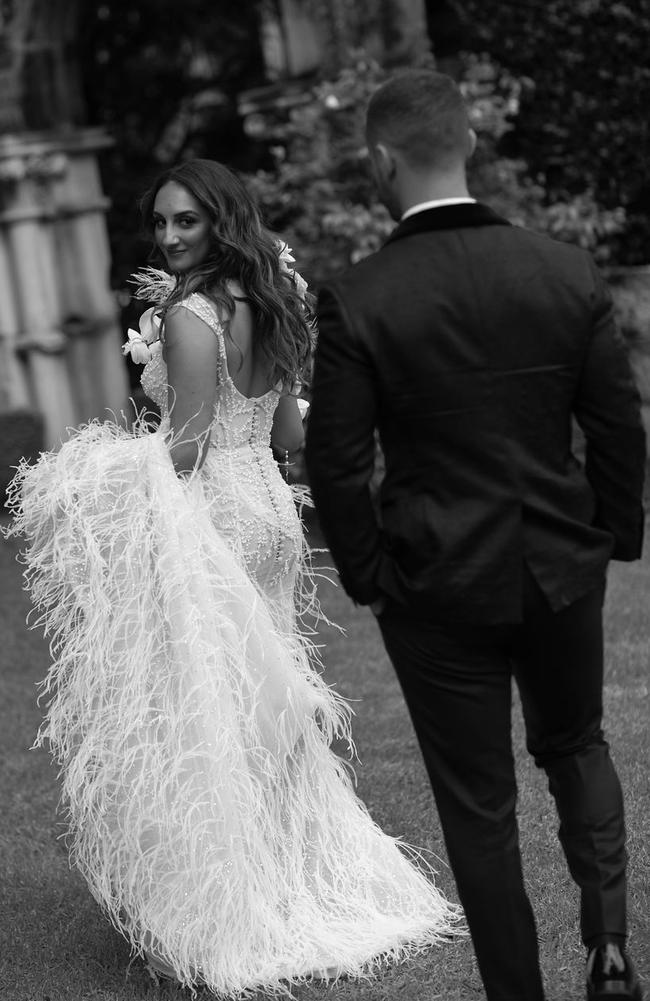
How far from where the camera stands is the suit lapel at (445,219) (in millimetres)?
2686

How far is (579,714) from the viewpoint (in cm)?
288

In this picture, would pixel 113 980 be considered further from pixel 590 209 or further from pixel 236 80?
pixel 236 80

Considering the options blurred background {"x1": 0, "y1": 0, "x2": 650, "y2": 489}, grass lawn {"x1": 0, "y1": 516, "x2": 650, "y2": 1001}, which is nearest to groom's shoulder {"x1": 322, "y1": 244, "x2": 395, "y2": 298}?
grass lawn {"x1": 0, "y1": 516, "x2": 650, "y2": 1001}

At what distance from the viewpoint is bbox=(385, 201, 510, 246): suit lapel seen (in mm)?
2686

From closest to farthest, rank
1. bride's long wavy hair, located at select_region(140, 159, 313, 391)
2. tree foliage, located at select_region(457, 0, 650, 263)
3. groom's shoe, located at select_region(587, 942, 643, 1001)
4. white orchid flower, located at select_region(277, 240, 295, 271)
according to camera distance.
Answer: groom's shoe, located at select_region(587, 942, 643, 1001)
bride's long wavy hair, located at select_region(140, 159, 313, 391)
white orchid flower, located at select_region(277, 240, 295, 271)
tree foliage, located at select_region(457, 0, 650, 263)

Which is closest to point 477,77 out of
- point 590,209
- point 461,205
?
point 590,209

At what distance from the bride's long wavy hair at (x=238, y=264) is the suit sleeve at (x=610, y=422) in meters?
1.07

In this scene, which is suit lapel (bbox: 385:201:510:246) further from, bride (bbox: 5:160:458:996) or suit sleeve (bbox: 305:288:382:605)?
bride (bbox: 5:160:458:996)

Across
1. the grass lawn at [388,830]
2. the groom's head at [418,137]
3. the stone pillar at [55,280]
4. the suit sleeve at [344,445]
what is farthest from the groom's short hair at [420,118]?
the stone pillar at [55,280]

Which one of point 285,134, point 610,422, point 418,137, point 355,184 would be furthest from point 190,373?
point 285,134

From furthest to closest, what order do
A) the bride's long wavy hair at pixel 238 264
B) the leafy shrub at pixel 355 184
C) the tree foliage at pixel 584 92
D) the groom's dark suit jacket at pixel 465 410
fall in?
the tree foliage at pixel 584 92
the leafy shrub at pixel 355 184
the bride's long wavy hair at pixel 238 264
the groom's dark suit jacket at pixel 465 410

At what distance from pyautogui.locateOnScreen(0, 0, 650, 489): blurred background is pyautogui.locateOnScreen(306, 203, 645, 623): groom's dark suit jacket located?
20.2ft

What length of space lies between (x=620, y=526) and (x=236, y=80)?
1331 cm

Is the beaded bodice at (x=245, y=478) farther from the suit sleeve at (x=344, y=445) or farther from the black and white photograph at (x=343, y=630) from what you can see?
the suit sleeve at (x=344, y=445)
